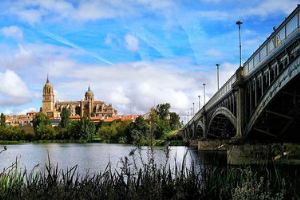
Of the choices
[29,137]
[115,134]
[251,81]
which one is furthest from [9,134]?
[251,81]

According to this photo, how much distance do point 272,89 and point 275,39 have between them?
316cm

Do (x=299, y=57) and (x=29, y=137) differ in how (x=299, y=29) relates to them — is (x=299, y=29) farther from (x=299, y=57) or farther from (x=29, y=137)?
(x=29, y=137)

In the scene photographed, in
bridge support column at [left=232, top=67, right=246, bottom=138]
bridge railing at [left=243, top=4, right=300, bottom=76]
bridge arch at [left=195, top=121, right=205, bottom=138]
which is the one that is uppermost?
bridge railing at [left=243, top=4, right=300, bottom=76]

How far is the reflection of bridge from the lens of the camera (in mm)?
18531

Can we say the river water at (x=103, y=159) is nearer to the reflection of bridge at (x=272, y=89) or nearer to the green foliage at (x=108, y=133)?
the reflection of bridge at (x=272, y=89)

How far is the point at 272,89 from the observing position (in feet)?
67.7

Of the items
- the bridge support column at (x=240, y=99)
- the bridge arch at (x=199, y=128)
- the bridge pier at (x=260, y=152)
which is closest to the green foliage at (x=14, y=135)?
the bridge arch at (x=199, y=128)

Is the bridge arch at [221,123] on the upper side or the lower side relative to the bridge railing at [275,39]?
lower

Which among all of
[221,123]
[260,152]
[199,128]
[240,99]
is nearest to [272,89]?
[240,99]

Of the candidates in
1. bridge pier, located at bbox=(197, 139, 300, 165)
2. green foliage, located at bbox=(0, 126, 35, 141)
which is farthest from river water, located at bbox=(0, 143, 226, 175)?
green foliage, located at bbox=(0, 126, 35, 141)

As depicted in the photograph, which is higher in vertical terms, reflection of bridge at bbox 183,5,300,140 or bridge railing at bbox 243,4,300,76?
bridge railing at bbox 243,4,300,76

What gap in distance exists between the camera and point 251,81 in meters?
26.8

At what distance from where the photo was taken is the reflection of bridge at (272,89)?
18531mm

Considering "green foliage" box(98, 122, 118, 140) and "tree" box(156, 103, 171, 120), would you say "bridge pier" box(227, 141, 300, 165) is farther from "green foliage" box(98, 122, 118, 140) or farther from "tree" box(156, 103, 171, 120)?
"tree" box(156, 103, 171, 120)
